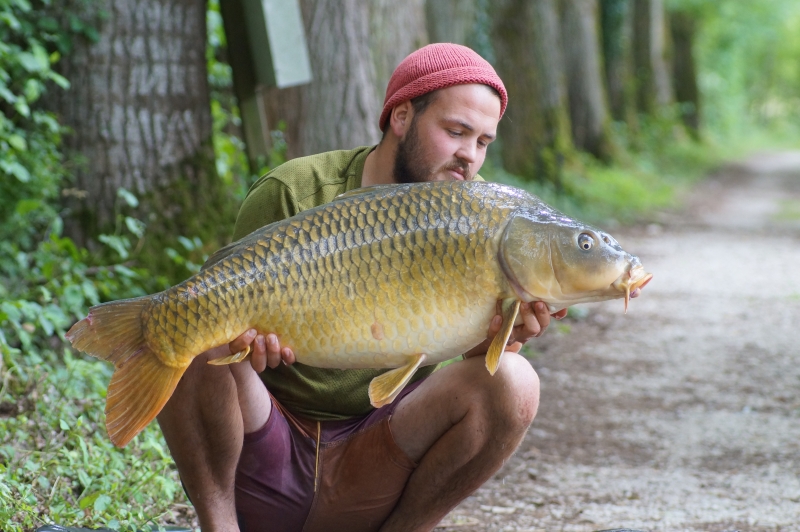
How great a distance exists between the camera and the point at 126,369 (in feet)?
7.83

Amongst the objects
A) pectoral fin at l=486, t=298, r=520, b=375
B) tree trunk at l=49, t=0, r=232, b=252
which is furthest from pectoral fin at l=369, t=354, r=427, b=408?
tree trunk at l=49, t=0, r=232, b=252

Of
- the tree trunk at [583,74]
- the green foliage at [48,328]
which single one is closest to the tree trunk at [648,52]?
the tree trunk at [583,74]

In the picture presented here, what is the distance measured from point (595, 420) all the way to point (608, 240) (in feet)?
9.61

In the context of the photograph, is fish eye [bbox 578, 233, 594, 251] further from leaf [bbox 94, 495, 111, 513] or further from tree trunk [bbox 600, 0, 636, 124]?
tree trunk [bbox 600, 0, 636, 124]

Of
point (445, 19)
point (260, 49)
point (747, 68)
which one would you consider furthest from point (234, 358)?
point (747, 68)

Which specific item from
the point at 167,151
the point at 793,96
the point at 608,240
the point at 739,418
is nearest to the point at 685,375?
the point at 739,418

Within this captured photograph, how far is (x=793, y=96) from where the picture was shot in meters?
56.2

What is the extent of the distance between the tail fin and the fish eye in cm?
105

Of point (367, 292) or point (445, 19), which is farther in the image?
point (445, 19)

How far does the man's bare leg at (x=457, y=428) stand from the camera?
271 centimetres

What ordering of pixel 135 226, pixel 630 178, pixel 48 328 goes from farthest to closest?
pixel 630 178 → pixel 135 226 → pixel 48 328

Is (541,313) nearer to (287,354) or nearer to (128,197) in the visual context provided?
(287,354)

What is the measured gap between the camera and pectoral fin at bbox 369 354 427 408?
240 centimetres

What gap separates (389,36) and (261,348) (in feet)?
13.5
